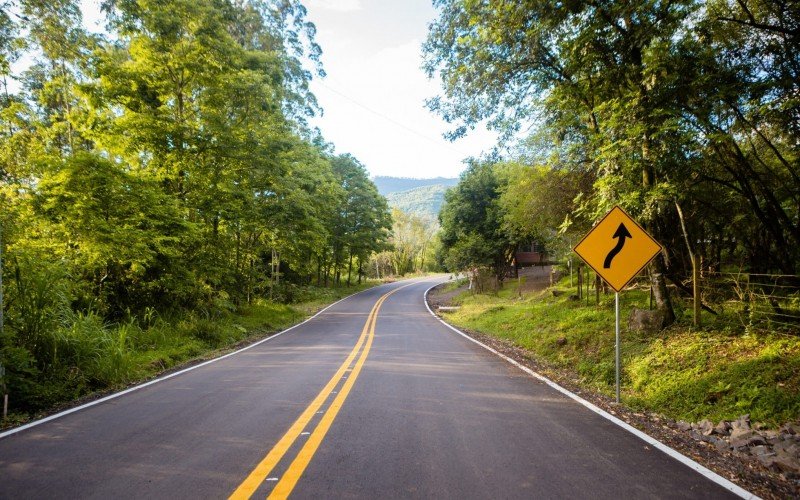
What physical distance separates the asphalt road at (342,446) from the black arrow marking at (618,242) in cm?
200

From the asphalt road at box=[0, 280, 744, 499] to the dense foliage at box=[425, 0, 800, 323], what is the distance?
180 inches

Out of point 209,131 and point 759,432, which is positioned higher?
point 209,131

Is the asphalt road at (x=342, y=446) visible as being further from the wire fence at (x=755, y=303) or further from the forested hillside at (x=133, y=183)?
the wire fence at (x=755, y=303)

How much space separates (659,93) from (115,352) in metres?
10.6

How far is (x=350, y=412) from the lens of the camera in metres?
4.90

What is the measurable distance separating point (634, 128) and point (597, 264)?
8.59 ft

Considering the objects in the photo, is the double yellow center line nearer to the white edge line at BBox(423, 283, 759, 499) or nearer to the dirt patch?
the white edge line at BBox(423, 283, 759, 499)

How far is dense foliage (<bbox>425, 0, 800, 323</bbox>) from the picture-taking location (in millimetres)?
6938

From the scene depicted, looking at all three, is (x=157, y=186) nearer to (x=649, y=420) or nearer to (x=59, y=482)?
(x=59, y=482)

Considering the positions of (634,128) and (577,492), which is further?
(634,128)

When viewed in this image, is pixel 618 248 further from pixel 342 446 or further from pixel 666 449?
pixel 342 446

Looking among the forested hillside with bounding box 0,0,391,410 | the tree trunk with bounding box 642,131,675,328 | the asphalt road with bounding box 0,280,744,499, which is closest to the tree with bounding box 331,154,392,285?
the forested hillside with bounding box 0,0,391,410

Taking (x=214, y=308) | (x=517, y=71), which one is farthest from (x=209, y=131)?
(x=517, y=71)

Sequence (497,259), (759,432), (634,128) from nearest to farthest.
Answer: (759,432)
(634,128)
(497,259)
